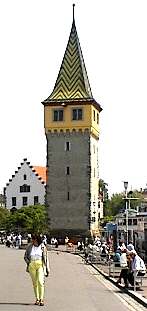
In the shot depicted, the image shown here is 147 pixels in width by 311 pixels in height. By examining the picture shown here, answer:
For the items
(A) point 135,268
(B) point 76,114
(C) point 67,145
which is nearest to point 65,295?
(A) point 135,268

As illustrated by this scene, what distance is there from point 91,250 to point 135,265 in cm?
2668

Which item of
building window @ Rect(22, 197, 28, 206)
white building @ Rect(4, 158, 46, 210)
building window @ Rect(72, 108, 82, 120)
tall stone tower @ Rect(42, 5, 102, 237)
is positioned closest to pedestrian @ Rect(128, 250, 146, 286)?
tall stone tower @ Rect(42, 5, 102, 237)

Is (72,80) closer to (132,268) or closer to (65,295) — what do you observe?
(132,268)

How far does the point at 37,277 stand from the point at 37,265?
0.36m

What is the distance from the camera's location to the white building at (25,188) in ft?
427

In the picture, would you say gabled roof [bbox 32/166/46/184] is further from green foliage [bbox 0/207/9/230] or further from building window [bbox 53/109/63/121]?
→ building window [bbox 53/109/63/121]

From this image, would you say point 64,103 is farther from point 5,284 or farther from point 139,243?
point 5,284

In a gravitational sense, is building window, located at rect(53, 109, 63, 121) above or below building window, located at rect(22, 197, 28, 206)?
above

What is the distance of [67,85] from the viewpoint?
102 metres

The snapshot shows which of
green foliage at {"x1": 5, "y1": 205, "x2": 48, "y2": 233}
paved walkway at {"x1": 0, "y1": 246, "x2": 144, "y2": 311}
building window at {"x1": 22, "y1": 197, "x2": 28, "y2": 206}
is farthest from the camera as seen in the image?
building window at {"x1": 22, "y1": 197, "x2": 28, "y2": 206}

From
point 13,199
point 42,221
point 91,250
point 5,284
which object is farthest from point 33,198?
point 5,284

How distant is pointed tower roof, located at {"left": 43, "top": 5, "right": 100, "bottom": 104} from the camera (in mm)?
101562

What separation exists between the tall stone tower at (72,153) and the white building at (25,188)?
2855cm

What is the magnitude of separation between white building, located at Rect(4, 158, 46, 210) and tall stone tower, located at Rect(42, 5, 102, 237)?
93.7ft
